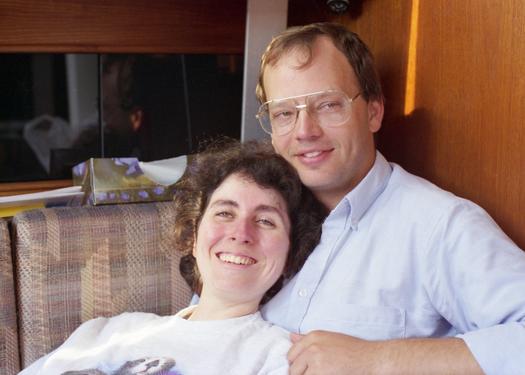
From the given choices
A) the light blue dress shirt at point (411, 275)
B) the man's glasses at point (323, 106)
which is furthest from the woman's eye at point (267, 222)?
the man's glasses at point (323, 106)

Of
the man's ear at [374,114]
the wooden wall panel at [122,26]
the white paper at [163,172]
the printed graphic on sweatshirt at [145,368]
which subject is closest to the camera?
the printed graphic on sweatshirt at [145,368]

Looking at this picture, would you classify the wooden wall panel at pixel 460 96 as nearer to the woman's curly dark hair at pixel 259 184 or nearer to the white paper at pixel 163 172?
the woman's curly dark hair at pixel 259 184

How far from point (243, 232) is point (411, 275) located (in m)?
0.35

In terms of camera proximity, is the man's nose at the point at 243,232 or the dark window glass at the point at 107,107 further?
the dark window glass at the point at 107,107

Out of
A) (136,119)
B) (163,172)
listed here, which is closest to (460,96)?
(163,172)

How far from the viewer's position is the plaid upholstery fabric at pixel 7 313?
155 centimetres

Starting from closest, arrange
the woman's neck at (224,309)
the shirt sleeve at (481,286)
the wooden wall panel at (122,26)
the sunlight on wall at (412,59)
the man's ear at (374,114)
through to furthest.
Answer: the shirt sleeve at (481,286) → the woman's neck at (224,309) → the man's ear at (374,114) → the sunlight on wall at (412,59) → the wooden wall panel at (122,26)

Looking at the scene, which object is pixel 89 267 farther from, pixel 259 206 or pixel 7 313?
pixel 259 206

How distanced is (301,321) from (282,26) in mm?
972

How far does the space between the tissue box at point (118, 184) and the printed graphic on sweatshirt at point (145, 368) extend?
22.2 inches

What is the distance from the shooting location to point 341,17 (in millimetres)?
2008

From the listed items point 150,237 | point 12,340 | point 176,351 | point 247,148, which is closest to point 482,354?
point 176,351

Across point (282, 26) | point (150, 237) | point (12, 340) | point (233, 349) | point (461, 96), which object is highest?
point (282, 26)

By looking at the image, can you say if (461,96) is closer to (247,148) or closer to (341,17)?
(247,148)
